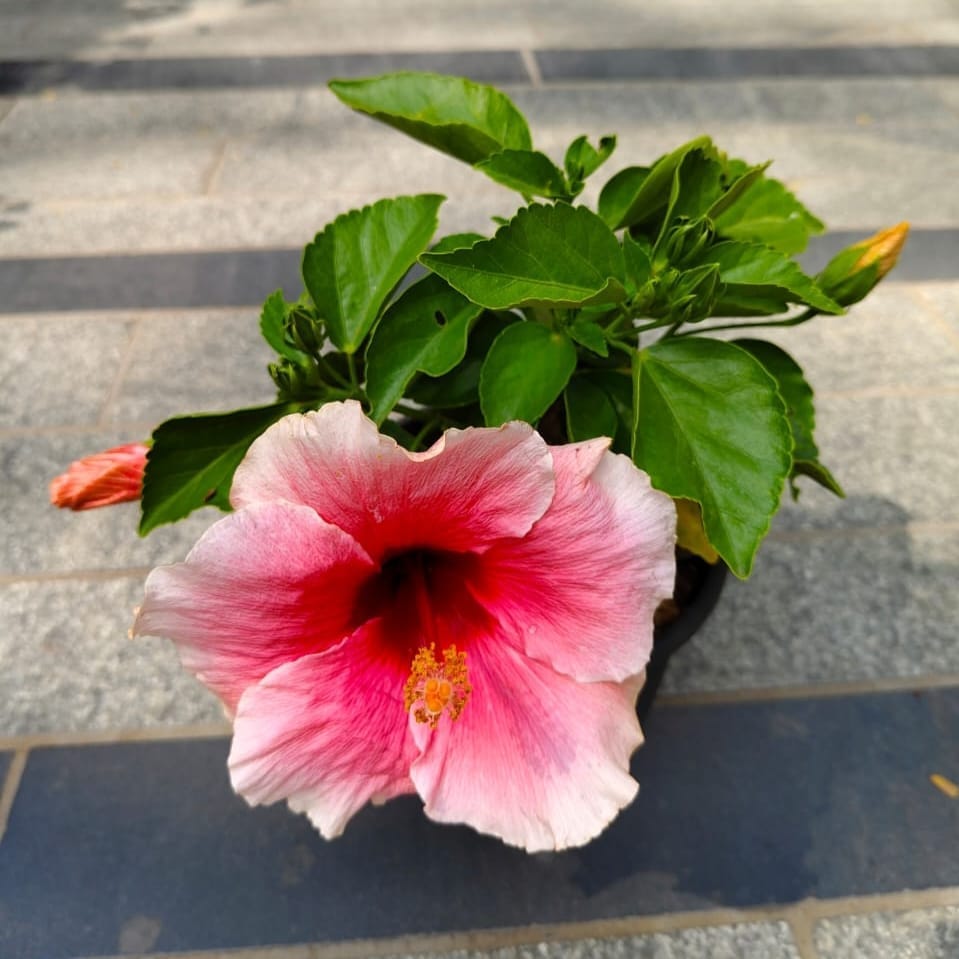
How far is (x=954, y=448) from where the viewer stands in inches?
49.2

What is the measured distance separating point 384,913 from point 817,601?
2.06 feet

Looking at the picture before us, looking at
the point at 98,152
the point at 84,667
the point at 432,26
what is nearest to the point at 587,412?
the point at 84,667

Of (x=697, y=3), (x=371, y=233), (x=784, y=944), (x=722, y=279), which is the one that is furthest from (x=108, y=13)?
(x=784, y=944)

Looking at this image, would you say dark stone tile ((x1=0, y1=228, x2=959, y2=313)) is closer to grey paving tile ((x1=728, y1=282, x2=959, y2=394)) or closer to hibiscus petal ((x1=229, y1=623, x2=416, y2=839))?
grey paving tile ((x1=728, y1=282, x2=959, y2=394))

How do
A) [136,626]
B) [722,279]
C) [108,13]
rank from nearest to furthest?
[136,626] < [722,279] < [108,13]

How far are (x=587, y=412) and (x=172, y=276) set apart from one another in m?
1.19

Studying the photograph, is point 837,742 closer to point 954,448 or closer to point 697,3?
point 954,448

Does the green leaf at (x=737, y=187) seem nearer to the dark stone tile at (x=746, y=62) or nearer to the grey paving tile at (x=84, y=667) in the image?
the grey paving tile at (x=84, y=667)

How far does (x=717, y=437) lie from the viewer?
0.53 m

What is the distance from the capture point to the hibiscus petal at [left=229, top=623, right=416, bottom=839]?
450mm

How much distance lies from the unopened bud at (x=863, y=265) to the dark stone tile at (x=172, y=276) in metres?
0.96

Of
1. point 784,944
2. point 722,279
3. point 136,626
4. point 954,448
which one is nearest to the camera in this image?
point 136,626

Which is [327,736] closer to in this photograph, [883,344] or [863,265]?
[863,265]

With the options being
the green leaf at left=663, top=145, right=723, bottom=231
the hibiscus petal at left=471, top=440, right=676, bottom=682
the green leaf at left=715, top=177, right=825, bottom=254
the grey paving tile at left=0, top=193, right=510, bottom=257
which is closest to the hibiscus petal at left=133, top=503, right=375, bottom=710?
the hibiscus petal at left=471, top=440, right=676, bottom=682
